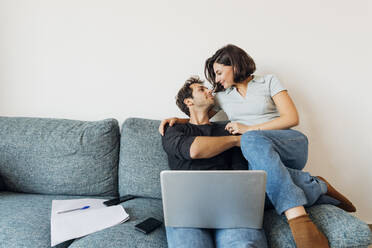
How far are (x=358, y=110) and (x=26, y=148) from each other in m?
2.26

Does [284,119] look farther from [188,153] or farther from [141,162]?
[141,162]

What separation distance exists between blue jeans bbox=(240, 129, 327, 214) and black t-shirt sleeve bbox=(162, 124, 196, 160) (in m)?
0.28

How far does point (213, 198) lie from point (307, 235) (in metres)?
0.38

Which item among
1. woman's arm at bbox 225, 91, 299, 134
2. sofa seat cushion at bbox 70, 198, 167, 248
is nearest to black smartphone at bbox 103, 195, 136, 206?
sofa seat cushion at bbox 70, 198, 167, 248

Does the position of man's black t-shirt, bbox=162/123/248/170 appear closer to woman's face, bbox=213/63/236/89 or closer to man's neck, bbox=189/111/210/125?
man's neck, bbox=189/111/210/125

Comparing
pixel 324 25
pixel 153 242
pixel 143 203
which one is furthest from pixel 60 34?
pixel 324 25

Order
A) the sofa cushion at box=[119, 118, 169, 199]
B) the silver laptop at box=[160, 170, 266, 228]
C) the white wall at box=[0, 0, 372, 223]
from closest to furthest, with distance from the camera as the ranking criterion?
1. the silver laptop at box=[160, 170, 266, 228]
2. the sofa cushion at box=[119, 118, 169, 199]
3. the white wall at box=[0, 0, 372, 223]

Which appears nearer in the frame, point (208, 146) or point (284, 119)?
point (208, 146)

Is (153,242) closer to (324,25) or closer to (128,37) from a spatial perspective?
(128,37)

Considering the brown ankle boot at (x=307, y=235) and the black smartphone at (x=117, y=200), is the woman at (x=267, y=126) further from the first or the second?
the black smartphone at (x=117, y=200)

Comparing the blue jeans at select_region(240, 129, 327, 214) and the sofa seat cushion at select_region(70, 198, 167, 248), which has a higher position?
the blue jeans at select_region(240, 129, 327, 214)

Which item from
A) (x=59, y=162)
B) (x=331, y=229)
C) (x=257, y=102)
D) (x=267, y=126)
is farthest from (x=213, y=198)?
(x=59, y=162)

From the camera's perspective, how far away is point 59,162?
1371 mm

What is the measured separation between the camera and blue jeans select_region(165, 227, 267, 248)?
2.77 feet
